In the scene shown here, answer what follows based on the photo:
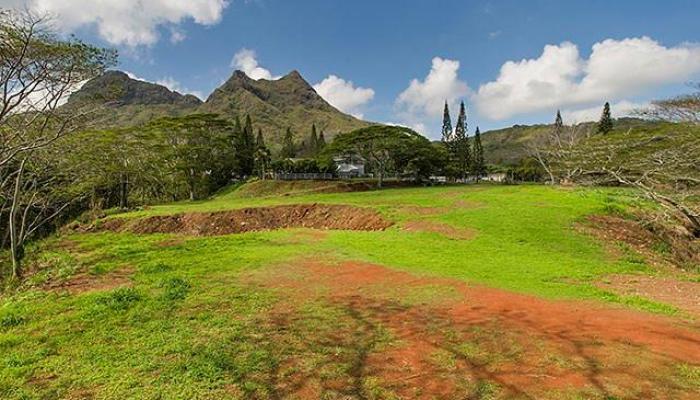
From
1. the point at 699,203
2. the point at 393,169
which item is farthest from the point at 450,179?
the point at 699,203

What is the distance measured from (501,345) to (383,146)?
38.5 meters

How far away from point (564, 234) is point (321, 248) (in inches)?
352

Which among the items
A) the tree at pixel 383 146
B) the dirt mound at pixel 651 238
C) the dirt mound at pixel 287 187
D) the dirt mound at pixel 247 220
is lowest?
the dirt mound at pixel 651 238

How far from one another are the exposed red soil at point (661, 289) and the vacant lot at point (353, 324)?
2.4 inches

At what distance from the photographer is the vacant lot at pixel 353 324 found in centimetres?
500

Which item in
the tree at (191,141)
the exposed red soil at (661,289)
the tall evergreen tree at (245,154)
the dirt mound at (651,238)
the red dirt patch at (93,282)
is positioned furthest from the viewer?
the tall evergreen tree at (245,154)

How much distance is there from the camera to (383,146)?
144 ft

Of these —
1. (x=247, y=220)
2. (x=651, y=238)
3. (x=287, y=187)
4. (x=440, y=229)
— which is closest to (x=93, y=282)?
(x=440, y=229)

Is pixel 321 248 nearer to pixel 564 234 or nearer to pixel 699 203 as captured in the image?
pixel 564 234

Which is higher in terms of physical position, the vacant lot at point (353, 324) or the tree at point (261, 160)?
the tree at point (261, 160)

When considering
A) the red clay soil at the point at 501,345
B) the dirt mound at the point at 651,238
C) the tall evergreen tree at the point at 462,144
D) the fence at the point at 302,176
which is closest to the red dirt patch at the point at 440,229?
the dirt mound at the point at 651,238

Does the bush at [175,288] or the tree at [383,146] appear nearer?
the bush at [175,288]

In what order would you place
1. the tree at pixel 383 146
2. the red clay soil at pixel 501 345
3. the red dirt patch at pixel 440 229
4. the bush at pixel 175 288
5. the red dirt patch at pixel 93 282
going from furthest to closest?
the tree at pixel 383 146 → the red dirt patch at pixel 440 229 → the red dirt patch at pixel 93 282 → the bush at pixel 175 288 → the red clay soil at pixel 501 345

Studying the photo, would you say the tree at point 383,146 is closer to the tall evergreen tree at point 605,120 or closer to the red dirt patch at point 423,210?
the red dirt patch at point 423,210
